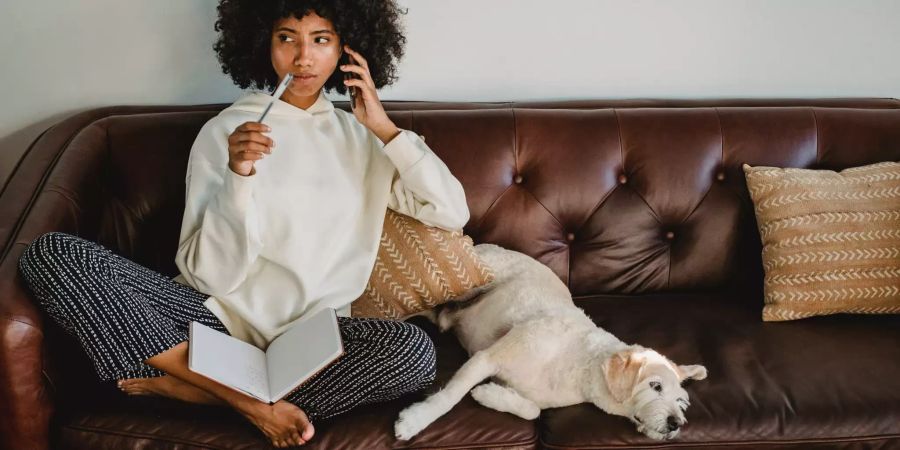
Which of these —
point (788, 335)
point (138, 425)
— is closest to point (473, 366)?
point (138, 425)

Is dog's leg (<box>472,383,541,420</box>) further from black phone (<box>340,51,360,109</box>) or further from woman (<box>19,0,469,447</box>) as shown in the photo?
black phone (<box>340,51,360,109</box>)

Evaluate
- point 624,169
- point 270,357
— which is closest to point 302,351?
point 270,357

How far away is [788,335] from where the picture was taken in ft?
5.51

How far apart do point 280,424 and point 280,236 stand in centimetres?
42

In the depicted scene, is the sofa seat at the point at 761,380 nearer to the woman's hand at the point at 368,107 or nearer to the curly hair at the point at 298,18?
the woman's hand at the point at 368,107

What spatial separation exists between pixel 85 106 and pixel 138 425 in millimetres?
1109

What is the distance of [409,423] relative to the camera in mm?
1354

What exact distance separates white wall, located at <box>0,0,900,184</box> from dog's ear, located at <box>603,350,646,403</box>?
974 millimetres

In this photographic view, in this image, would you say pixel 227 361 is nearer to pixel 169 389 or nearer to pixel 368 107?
pixel 169 389

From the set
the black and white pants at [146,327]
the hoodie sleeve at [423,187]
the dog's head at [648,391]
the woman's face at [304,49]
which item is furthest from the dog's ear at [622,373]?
the woman's face at [304,49]

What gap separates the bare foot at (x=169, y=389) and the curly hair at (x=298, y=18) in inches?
30.9

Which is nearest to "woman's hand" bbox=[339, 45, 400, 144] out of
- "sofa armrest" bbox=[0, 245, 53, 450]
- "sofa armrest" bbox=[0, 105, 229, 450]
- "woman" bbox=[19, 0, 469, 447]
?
"woman" bbox=[19, 0, 469, 447]

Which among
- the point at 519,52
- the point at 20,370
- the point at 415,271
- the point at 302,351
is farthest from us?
the point at 519,52

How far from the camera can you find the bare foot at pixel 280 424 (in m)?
1.33
